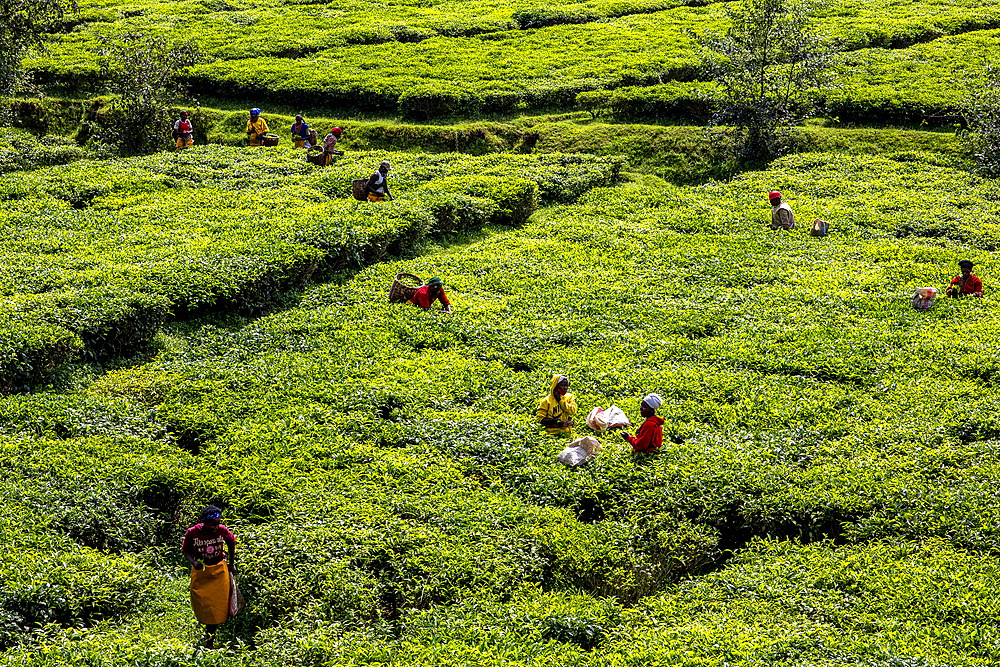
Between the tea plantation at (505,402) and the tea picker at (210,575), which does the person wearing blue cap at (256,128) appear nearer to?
the tea plantation at (505,402)

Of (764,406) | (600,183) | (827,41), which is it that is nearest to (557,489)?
(764,406)

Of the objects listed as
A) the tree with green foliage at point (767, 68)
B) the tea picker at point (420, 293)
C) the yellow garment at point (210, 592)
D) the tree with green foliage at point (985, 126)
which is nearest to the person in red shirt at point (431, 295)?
the tea picker at point (420, 293)

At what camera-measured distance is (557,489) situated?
11.9 meters

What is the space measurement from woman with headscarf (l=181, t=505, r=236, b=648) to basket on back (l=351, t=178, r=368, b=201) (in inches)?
Result: 557

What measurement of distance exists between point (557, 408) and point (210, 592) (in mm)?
5870

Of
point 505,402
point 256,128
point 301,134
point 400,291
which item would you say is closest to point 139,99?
point 256,128

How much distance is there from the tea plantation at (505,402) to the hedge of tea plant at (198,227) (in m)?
0.10

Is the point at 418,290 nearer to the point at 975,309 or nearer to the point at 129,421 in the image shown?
the point at 129,421

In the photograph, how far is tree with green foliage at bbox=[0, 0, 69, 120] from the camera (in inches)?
1192

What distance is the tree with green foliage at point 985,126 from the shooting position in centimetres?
2477

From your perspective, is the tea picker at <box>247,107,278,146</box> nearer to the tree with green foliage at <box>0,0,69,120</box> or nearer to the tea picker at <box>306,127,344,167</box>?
the tea picker at <box>306,127,344,167</box>

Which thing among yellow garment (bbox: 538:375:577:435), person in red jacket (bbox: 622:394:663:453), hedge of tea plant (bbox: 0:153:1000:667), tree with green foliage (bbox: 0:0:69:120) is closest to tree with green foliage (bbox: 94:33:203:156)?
tree with green foliage (bbox: 0:0:69:120)

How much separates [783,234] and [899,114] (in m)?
11.7

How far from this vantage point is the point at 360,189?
22.6 metres
